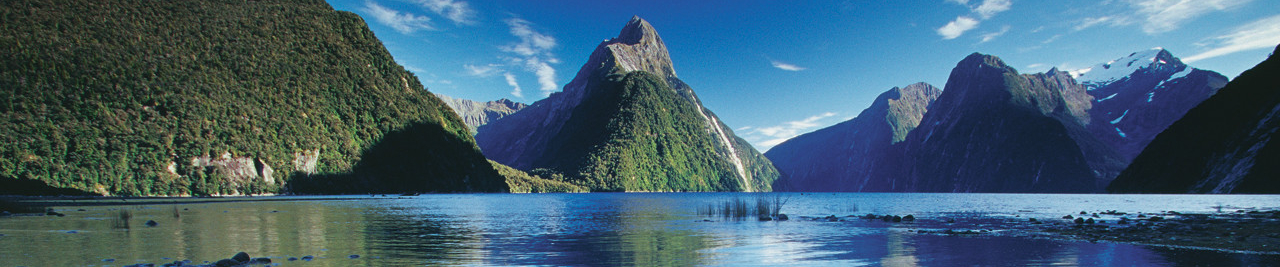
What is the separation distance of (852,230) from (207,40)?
169295mm

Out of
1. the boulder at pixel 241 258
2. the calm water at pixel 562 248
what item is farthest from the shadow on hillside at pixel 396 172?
the boulder at pixel 241 258

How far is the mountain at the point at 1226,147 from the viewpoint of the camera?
105 metres

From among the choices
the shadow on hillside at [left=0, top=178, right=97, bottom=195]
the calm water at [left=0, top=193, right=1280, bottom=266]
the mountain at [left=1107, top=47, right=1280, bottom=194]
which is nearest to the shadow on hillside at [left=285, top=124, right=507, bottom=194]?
the shadow on hillside at [left=0, top=178, right=97, bottom=195]

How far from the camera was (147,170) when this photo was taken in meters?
114

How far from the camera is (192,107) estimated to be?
428 ft

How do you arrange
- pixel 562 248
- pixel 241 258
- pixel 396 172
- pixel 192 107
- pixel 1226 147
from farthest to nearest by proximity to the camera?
pixel 396 172, pixel 192 107, pixel 1226 147, pixel 562 248, pixel 241 258

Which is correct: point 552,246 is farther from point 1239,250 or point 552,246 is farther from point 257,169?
point 257,169

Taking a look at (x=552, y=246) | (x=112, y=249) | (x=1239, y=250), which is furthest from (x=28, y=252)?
(x=1239, y=250)

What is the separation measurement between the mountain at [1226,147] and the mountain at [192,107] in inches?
7265

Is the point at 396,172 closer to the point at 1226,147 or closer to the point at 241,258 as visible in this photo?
the point at 241,258

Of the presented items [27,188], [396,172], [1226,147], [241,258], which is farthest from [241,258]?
[396,172]

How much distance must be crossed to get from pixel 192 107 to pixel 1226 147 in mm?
204748

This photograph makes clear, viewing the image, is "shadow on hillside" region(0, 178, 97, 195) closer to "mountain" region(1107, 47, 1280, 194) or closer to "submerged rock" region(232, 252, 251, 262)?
"submerged rock" region(232, 252, 251, 262)

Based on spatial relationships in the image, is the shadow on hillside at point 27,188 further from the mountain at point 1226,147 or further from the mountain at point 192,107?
the mountain at point 1226,147
